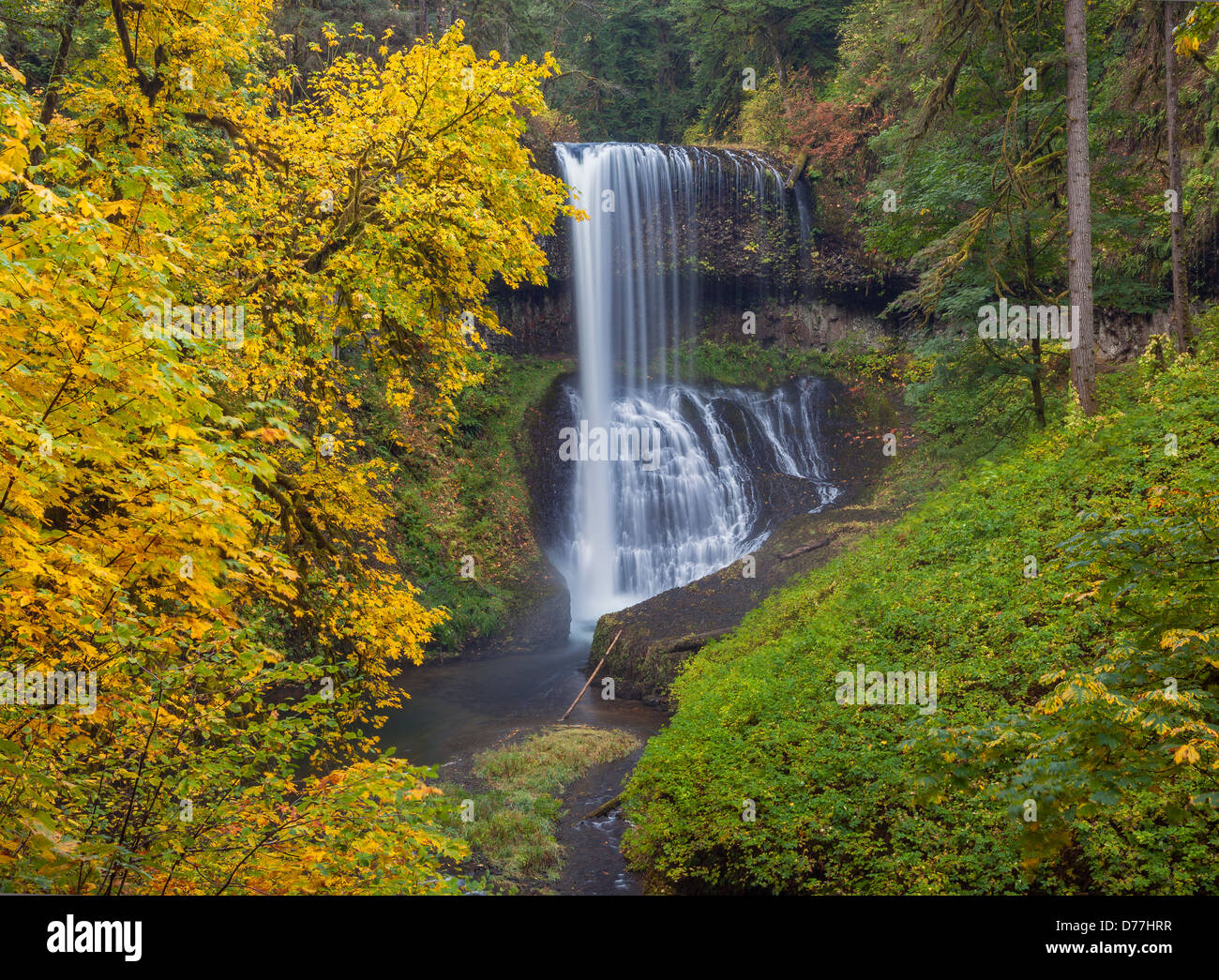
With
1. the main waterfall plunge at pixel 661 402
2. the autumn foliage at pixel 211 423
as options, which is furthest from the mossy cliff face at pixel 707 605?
the autumn foliage at pixel 211 423

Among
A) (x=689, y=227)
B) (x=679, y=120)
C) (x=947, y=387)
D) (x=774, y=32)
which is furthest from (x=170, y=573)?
(x=679, y=120)

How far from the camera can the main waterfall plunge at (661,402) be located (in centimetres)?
2227

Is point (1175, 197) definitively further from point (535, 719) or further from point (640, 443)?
point (640, 443)

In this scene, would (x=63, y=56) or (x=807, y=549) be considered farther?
(x=807, y=549)

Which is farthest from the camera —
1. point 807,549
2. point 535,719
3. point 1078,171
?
point 807,549

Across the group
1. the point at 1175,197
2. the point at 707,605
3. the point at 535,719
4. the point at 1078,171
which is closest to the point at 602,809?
the point at 535,719

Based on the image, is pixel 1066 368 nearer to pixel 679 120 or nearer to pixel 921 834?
pixel 921 834

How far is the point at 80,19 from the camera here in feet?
30.3

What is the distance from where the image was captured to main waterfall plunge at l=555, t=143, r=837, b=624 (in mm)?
22266

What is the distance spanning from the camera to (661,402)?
25.2 metres

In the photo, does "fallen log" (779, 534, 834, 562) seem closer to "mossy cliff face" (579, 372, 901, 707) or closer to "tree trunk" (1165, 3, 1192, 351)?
"mossy cliff face" (579, 372, 901, 707)

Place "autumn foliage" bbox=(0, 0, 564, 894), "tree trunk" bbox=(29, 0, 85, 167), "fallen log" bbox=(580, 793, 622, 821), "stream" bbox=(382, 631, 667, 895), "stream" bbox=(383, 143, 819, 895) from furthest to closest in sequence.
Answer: "stream" bbox=(383, 143, 819, 895) < "fallen log" bbox=(580, 793, 622, 821) < "stream" bbox=(382, 631, 667, 895) < "tree trunk" bbox=(29, 0, 85, 167) < "autumn foliage" bbox=(0, 0, 564, 894)

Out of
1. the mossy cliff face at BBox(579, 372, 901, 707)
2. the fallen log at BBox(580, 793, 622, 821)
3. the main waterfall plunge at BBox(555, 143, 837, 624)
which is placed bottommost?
the fallen log at BBox(580, 793, 622, 821)

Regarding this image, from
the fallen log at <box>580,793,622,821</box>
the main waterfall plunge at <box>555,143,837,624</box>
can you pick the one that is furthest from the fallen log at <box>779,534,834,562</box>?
the fallen log at <box>580,793,622,821</box>
